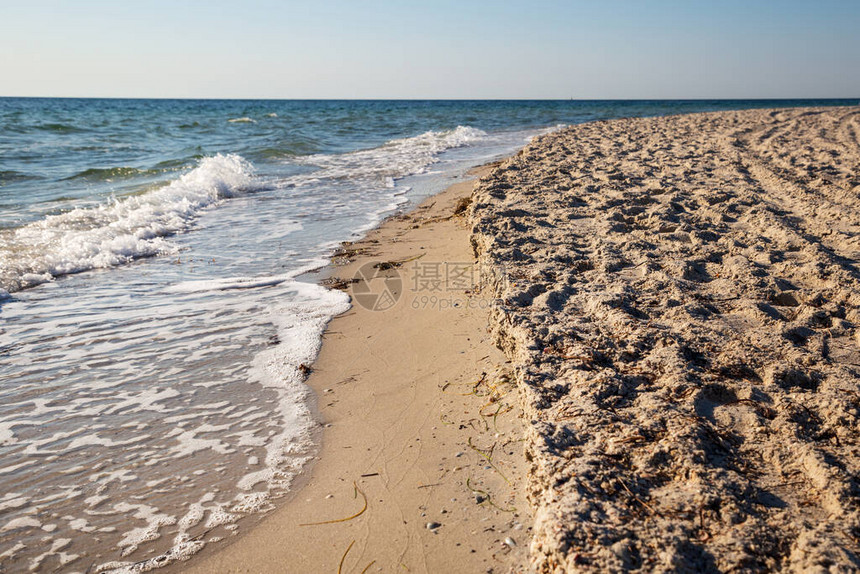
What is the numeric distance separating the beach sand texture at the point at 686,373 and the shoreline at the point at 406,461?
22 cm

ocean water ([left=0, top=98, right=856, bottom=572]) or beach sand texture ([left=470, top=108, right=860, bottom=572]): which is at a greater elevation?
beach sand texture ([left=470, top=108, right=860, bottom=572])

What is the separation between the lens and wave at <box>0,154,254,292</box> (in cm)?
532

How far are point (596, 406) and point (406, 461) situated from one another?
0.87 metres

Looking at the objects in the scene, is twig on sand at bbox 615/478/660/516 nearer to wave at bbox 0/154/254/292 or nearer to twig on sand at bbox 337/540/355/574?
twig on sand at bbox 337/540/355/574

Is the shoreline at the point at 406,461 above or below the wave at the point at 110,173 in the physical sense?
below

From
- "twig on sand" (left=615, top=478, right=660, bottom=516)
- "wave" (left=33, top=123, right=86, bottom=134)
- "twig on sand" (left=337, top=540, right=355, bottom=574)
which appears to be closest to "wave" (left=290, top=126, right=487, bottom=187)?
"twig on sand" (left=337, top=540, right=355, bottom=574)

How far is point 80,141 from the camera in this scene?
1672 centimetres

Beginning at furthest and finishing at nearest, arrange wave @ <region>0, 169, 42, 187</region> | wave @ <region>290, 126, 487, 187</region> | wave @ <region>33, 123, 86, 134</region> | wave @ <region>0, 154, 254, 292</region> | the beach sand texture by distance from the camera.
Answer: wave @ <region>33, 123, 86, 134</region>
wave @ <region>290, 126, 487, 187</region>
wave @ <region>0, 169, 42, 187</region>
wave @ <region>0, 154, 254, 292</region>
the beach sand texture

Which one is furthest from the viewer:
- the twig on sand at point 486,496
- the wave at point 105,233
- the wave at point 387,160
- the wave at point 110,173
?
the wave at point 387,160

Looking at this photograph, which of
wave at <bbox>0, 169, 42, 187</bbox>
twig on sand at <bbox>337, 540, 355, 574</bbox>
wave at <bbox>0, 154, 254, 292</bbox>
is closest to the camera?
twig on sand at <bbox>337, 540, 355, 574</bbox>

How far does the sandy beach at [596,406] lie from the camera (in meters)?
1.66

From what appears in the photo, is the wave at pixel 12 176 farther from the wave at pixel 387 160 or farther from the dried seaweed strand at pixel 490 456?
the dried seaweed strand at pixel 490 456

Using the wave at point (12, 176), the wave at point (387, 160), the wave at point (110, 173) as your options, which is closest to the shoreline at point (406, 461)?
the wave at point (387, 160)

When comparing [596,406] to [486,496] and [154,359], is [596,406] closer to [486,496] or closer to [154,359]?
[486,496]
